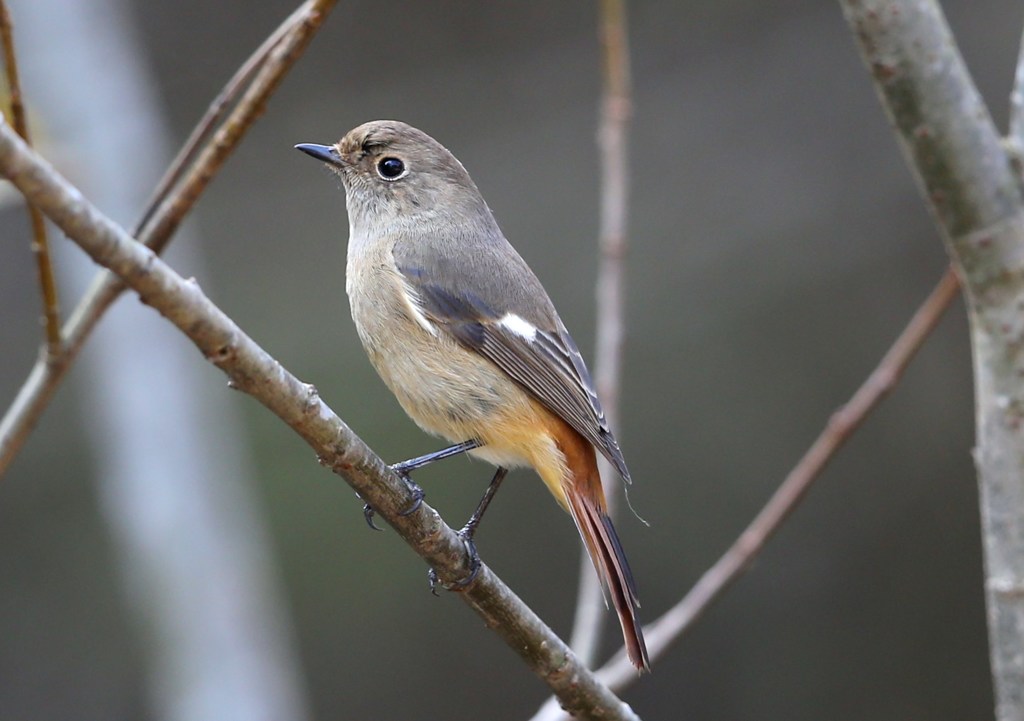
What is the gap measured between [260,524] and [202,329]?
14.0 ft

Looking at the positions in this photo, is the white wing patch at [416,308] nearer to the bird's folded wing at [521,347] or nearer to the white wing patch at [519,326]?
the bird's folded wing at [521,347]

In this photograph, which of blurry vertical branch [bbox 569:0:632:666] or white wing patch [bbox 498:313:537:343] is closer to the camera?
blurry vertical branch [bbox 569:0:632:666]

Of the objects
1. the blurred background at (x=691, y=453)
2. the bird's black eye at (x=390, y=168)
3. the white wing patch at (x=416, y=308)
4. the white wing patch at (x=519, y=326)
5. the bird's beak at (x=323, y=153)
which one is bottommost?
the blurred background at (x=691, y=453)

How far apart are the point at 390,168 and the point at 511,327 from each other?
0.75 metres

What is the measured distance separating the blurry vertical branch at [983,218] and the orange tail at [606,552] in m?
0.80

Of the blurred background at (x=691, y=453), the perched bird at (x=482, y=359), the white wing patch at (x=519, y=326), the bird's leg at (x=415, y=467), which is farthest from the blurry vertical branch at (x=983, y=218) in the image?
the blurred background at (x=691, y=453)

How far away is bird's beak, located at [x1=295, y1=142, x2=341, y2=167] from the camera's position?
11.7 ft

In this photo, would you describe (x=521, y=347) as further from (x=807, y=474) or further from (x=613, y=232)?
(x=807, y=474)

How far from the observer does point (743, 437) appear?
6.12 m

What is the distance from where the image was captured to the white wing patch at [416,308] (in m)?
3.23

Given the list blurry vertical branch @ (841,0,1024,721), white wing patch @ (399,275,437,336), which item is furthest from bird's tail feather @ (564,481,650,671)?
blurry vertical branch @ (841,0,1024,721)

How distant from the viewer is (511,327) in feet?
Result: 11.0

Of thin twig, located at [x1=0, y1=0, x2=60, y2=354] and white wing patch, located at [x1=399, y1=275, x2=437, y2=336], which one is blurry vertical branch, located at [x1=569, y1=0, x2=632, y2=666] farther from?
thin twig, located at [x1=0, y1=0, x2=60, y2=354]

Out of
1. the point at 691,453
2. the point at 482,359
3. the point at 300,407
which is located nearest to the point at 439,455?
the point at 482,359
